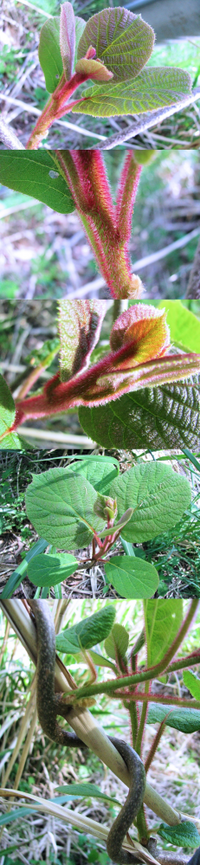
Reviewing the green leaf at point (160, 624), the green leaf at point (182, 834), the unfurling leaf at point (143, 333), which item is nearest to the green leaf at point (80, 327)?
the unfurling leaf at point (143, 333)

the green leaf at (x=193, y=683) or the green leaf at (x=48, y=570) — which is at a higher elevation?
the green leaf at (x=48, y=570)

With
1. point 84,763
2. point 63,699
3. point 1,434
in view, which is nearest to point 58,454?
point 1,434

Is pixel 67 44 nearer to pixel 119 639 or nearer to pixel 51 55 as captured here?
pixel 51 55

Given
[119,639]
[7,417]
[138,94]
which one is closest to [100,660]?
[119,639]

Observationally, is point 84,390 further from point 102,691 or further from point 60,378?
point 102,691

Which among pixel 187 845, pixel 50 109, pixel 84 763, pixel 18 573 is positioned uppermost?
pixel 50 109

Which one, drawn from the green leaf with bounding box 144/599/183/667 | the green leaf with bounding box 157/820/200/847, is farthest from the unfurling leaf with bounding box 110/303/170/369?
the green leaf with bounding box 157/820/200/847

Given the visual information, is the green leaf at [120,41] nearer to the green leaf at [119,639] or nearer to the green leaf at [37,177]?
the green leaf at [37,177]
